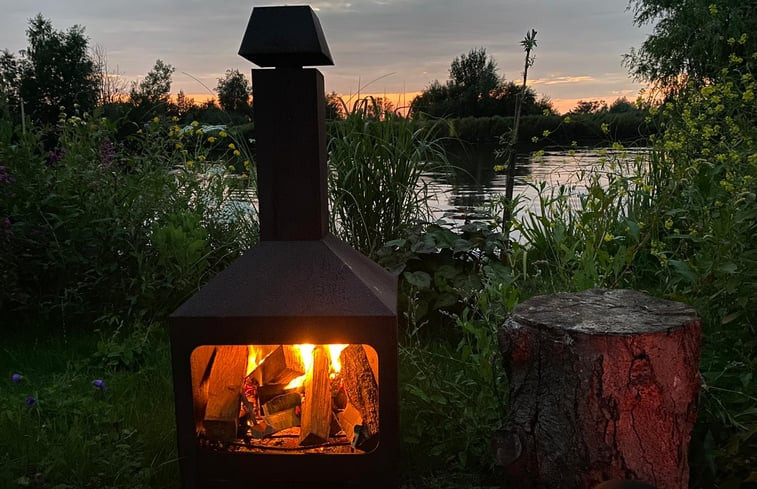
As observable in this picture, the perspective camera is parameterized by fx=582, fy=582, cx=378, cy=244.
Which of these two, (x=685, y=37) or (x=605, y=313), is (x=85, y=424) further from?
(x=685, y=37)

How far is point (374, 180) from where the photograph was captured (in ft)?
11.6

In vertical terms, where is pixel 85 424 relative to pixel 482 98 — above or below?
below

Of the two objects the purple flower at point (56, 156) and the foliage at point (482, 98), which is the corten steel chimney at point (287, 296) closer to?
the purple flower at point (56, 156)

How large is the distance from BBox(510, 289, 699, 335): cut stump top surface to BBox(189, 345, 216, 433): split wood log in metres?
1.00

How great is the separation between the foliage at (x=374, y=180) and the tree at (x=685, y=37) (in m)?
11.0

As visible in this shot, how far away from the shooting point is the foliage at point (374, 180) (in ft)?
11.6

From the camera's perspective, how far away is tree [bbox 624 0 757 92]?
42.1 feet

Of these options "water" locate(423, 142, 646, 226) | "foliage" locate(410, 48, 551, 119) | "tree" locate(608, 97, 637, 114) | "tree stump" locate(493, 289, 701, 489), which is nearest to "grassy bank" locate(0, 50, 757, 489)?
"water" locate(423, 142, 646, 226)

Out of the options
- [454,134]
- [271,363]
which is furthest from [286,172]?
[454,134]

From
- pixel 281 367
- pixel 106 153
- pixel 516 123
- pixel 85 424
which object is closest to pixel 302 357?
pixel 281 367

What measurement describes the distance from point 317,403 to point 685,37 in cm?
1500

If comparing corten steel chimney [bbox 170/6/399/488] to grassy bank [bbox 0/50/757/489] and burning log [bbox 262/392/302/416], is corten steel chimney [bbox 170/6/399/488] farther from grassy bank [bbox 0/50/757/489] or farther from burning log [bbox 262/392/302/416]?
grassy bank [bbox 0/50/757/489]

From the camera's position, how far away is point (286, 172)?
70.1 inches

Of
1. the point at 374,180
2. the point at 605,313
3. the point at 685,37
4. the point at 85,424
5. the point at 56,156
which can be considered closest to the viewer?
the point at 605,313
